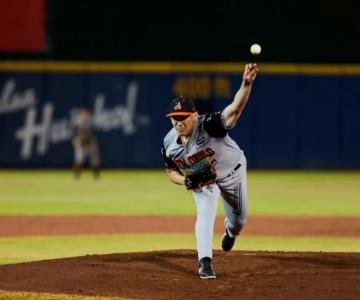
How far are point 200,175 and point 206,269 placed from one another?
2.64 ft

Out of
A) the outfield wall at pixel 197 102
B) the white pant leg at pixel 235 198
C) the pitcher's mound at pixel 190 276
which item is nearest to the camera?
the pitcher's mound at pixel 190 276

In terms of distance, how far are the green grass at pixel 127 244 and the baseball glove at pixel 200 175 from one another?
93.3 inches

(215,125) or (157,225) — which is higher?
(215,125)

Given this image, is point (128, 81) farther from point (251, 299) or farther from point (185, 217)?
point (251, 299)

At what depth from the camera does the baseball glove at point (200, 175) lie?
7.55 metres

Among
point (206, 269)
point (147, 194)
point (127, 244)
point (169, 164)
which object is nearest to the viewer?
point (206, 269)

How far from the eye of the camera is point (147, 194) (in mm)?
17594

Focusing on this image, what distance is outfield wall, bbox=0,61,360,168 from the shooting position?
80.9ft

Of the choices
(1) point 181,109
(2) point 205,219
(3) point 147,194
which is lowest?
(3) point 147,194

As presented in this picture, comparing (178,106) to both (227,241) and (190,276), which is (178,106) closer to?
(190,276)

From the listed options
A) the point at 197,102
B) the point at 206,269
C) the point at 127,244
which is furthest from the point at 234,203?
the point at 197,102

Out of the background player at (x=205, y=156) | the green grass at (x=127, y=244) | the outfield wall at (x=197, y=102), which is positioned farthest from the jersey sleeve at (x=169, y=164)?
the outfield wall at (x=197, y=102)

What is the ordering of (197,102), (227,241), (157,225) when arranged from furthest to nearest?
(197,102), (157,225), (227,241)

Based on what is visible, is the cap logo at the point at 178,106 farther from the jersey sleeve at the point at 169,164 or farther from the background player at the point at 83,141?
the background player at the point at 83,141
